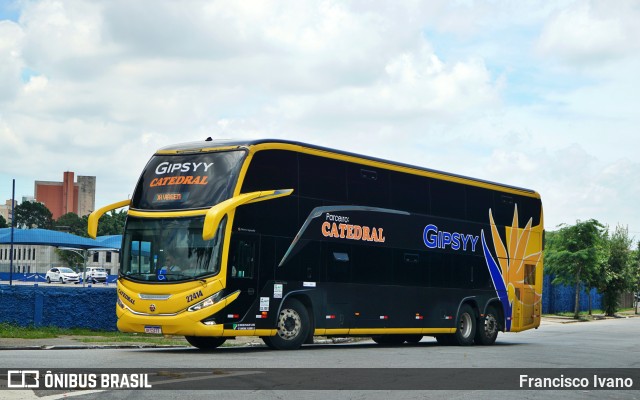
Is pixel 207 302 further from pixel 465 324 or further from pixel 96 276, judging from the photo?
pixel 96 276

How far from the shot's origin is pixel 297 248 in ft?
70.3

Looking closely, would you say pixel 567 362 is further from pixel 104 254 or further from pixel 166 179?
pixel 104 254

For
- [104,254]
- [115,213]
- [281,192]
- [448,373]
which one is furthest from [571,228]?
[115,213]

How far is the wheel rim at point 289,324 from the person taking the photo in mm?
21031

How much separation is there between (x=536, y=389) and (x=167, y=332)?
337 inches

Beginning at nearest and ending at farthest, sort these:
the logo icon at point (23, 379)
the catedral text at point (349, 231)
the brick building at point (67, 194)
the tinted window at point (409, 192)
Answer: the logo icon at point (23, 379)
the catedral text at point (349, 231)
the tinted window at point (409, 192)
the brick building at point (67, 194)

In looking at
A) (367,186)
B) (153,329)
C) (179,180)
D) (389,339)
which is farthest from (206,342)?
(389,339)

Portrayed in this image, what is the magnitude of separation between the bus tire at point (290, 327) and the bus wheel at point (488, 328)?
25.4ft

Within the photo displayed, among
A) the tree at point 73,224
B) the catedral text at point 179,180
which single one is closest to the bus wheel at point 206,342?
the catedral text at point 179,180

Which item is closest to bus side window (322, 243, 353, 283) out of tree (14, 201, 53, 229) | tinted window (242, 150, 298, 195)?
tinted window (242, 150, 298, 195)

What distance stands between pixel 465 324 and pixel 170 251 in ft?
35.0

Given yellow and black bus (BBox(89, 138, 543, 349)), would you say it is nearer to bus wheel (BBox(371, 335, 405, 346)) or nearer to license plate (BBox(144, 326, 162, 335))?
license plate (BBox(144, 326, 162, 335))

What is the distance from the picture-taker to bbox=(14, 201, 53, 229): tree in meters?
157

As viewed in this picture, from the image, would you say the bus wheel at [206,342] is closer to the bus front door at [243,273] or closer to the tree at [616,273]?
the bus front door at [243,273]
